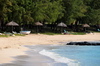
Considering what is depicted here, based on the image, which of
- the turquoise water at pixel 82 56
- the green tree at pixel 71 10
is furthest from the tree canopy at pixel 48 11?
the turquoise water at pixel 82 56

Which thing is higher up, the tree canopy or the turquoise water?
the tree canopy

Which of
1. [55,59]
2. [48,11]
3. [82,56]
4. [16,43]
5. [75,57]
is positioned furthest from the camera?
[48,11]

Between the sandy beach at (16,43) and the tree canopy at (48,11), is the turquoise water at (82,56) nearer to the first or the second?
the sandy beach at (16,43)

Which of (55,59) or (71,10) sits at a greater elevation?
(71,10)

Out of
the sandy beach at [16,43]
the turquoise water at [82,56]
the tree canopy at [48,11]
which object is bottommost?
the turquoise water at [82,56]

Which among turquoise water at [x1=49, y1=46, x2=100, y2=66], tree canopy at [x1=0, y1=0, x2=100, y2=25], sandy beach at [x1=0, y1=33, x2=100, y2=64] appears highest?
tree canopy at [x1=0, y1=0, x2=100, y2=25]

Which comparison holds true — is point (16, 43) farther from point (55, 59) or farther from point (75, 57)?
point (55, 59)

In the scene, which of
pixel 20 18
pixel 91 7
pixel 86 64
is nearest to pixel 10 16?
pixel 20 18

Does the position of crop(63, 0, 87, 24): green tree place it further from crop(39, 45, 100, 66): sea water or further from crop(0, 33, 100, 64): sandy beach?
crop(39, 45, 100, 66): sea water

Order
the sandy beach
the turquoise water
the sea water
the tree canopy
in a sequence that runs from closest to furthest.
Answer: the sea water < the turquoise water < the sandy beach < the tree canopy

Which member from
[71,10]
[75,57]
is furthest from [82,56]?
[71,10]

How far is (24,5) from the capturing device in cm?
3919

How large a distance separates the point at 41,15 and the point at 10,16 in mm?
5134

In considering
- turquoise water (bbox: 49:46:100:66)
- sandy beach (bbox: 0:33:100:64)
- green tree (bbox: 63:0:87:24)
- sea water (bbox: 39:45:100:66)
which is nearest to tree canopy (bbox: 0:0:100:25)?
green tree (bbox: 63:0:87:24)
